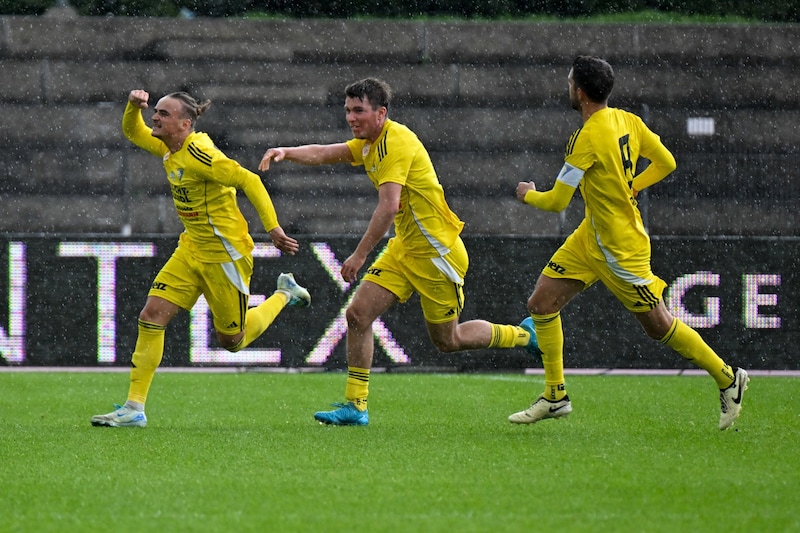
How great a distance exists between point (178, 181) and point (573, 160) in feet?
6.88

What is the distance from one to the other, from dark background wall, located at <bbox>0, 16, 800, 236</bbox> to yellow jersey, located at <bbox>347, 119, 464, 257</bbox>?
7587 millimetres

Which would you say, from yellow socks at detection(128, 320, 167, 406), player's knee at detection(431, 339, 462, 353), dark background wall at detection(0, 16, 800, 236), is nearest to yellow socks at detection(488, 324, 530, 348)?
player's knee at detection(431, 339, 462, 353)

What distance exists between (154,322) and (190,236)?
50 cm

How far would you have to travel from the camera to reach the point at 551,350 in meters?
6.75

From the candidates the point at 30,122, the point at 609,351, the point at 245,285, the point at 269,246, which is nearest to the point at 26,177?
the point at 30,122

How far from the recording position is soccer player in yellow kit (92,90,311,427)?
6.79 meters

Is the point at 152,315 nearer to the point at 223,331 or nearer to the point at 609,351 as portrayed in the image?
the point at 223,331

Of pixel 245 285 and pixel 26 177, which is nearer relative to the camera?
pixel 245 285

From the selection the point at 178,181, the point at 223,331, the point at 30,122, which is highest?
the point at 30,122

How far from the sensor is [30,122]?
1504 cm

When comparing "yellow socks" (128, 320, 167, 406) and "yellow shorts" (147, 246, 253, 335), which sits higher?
"yellow shorts" (147, 246, 253, 335)

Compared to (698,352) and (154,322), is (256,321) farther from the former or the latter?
(698,352)

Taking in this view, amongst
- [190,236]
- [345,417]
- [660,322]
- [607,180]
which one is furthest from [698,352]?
[190,236]

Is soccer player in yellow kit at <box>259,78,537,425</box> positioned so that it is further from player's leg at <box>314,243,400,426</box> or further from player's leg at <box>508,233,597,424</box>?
player's leg at <box>508,233,597,424</box>
